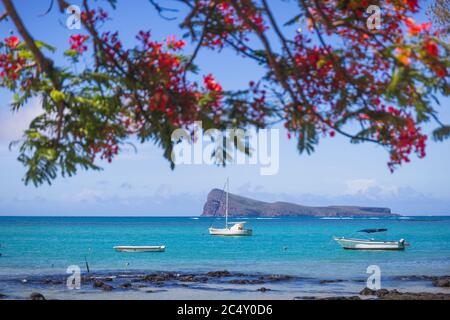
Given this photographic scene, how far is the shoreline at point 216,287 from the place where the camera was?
2420 cm

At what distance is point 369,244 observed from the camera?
47.1 meters

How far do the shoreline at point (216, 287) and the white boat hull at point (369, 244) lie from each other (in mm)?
14665

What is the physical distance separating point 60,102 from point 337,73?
2274 mm

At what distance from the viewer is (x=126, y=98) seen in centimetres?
549

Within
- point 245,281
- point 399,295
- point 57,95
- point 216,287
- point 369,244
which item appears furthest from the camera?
point 369,244

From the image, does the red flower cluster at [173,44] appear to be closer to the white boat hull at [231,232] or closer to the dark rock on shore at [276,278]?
the dark rock on shore at [276,278]

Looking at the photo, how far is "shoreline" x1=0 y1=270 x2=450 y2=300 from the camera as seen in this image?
24.2 m

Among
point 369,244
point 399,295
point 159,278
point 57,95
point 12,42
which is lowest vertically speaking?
point 159,278

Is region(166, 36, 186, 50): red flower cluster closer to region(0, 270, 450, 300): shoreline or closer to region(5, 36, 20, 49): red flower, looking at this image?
region(5, 36, 20, 49): red flower

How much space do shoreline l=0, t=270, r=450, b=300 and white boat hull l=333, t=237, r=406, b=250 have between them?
14665 millimetres

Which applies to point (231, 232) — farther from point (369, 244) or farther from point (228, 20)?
point (228, 20)

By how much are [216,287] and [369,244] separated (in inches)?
901

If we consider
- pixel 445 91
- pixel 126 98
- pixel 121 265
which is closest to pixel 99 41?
pixel 126 98

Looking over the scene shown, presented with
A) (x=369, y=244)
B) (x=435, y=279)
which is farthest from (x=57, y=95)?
(x=369, y=244)
